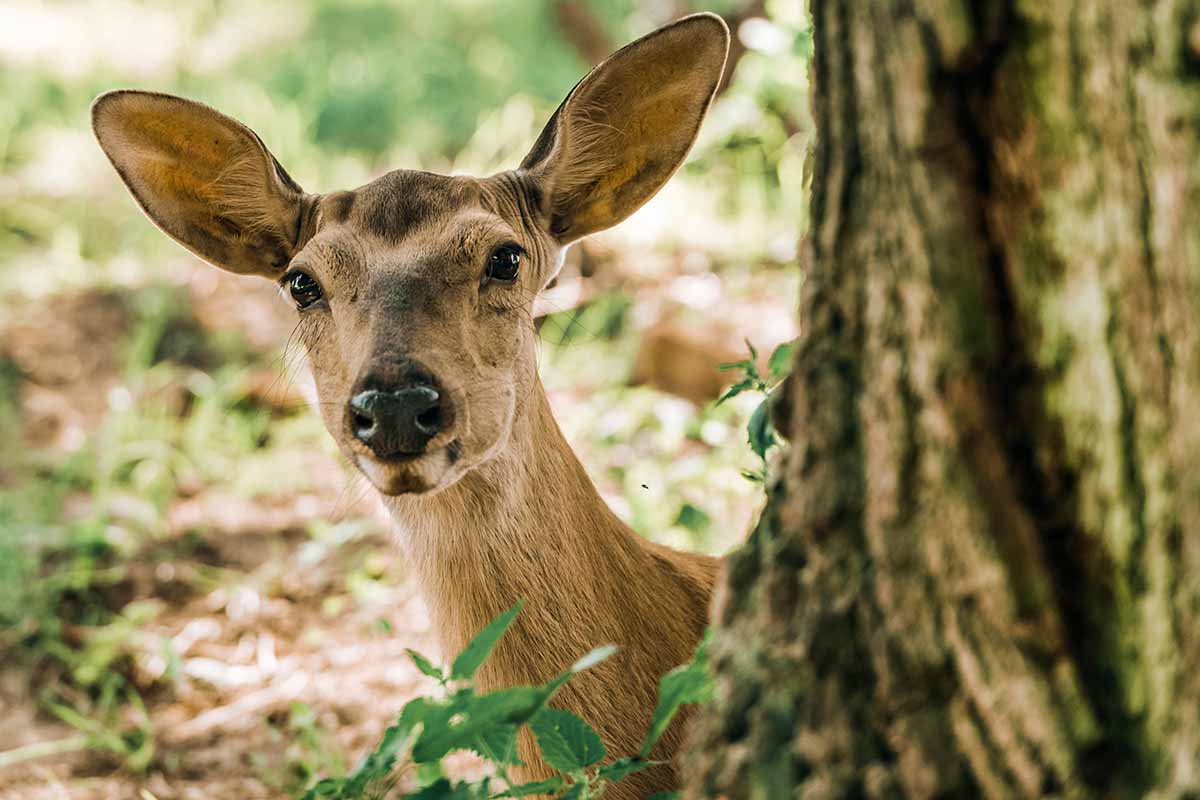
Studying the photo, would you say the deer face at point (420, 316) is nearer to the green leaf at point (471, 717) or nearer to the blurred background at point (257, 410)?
the blurred background at point (257, 410)

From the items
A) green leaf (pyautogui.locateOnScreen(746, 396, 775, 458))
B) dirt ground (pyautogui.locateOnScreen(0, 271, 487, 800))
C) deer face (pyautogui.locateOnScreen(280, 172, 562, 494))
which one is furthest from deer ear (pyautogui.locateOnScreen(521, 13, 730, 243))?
green leaf (pyautogui.locateOnScreen(746, 396, 775, 458))

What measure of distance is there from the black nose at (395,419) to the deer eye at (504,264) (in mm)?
580

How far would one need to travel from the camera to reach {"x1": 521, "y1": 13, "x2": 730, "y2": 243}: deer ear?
310 cm

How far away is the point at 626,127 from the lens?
3.28 meters

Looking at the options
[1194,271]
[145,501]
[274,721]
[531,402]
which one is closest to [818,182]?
[1194,271]

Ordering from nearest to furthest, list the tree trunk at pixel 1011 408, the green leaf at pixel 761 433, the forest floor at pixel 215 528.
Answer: the tree trunk at pixel 1011 408 → the green leaf at pixel 761 433 → the forest floor at pixel 215 528

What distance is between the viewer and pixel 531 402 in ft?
9.89

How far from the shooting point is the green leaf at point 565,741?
1924 millimetres

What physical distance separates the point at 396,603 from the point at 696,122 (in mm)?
2096

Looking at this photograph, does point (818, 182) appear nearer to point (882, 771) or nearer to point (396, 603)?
point (882, 771)

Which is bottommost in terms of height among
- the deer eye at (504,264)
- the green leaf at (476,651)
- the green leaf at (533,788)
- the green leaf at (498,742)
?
the green leaf at (533,788)

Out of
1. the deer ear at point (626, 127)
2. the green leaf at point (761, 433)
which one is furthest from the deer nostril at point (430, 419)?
the deer ear at point (626, 127)

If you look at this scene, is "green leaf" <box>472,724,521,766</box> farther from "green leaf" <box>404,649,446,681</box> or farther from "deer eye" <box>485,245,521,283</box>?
"deer eye" <box>485,245,521,283</box>

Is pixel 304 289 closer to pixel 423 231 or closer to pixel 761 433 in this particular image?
pixel 423 231
